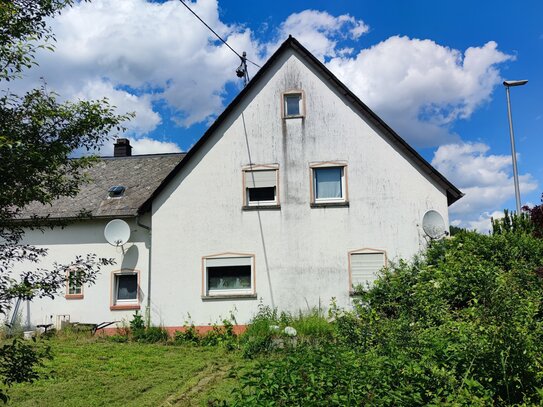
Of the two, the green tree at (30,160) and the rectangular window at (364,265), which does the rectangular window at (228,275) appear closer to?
the rectangular window at (364,265)

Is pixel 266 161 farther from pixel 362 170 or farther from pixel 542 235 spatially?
pixel 542 235

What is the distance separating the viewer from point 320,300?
42.7ft

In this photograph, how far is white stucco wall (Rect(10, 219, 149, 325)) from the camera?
45.4 feet

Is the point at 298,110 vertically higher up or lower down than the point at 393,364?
higher up

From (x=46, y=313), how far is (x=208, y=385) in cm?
880

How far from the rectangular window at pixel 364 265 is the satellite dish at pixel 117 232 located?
6831mm

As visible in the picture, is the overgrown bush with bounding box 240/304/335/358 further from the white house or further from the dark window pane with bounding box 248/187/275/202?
the dark window pane with bounding box 248/187/275/202

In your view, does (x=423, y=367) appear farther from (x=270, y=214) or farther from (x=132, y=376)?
(x=270, y=214)

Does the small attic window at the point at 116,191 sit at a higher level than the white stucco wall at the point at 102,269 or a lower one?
higher

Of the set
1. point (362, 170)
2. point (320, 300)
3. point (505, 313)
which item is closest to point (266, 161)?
point (362, 170)

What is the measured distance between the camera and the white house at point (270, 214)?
1317cm

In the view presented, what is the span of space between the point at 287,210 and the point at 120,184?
653 centimetres

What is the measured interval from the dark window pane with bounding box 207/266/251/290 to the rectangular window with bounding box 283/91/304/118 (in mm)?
4959

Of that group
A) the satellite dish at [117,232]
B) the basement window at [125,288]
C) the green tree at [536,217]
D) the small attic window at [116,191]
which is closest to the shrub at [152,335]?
the basement window at [125,288]
